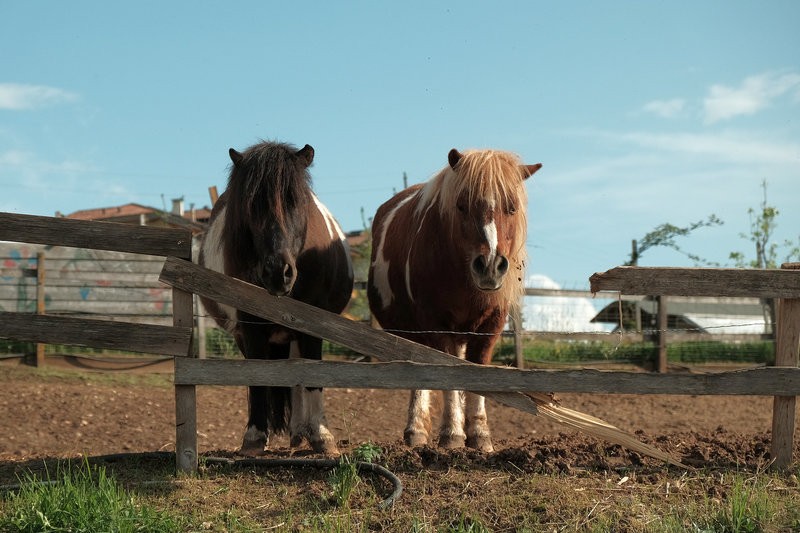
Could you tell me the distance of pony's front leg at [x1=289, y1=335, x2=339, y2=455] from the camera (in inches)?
225

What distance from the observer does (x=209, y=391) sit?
34.7 ft

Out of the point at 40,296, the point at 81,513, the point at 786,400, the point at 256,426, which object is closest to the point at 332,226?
the point at 256,426

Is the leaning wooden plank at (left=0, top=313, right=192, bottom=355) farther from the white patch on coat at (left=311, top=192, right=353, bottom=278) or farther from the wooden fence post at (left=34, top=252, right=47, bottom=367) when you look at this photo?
the wooden fence post at (left=34, top=252, right=47, bottom=367)

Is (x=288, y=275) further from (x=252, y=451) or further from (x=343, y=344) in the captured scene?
(x=252, y=451)

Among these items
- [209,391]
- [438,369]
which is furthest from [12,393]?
[438,369]

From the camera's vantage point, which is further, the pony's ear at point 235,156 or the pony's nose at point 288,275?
the pony's ear at point 235,156

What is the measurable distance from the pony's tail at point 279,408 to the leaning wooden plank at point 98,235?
5.32 ft

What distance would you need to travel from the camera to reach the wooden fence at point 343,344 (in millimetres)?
4582

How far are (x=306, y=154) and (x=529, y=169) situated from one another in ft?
5.60

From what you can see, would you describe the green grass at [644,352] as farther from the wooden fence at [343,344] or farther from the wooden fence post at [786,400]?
the wooden fence at [343,344]

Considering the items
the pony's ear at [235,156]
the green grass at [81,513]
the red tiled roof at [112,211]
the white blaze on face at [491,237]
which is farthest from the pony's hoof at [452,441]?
the red tiled roof at [112,211]

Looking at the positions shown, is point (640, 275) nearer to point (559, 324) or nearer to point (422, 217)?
point (422, 217)

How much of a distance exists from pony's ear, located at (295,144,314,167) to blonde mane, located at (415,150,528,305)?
3.39ft

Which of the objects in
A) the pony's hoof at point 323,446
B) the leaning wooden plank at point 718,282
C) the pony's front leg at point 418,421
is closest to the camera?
the leaning wooden plank at point 718,282
